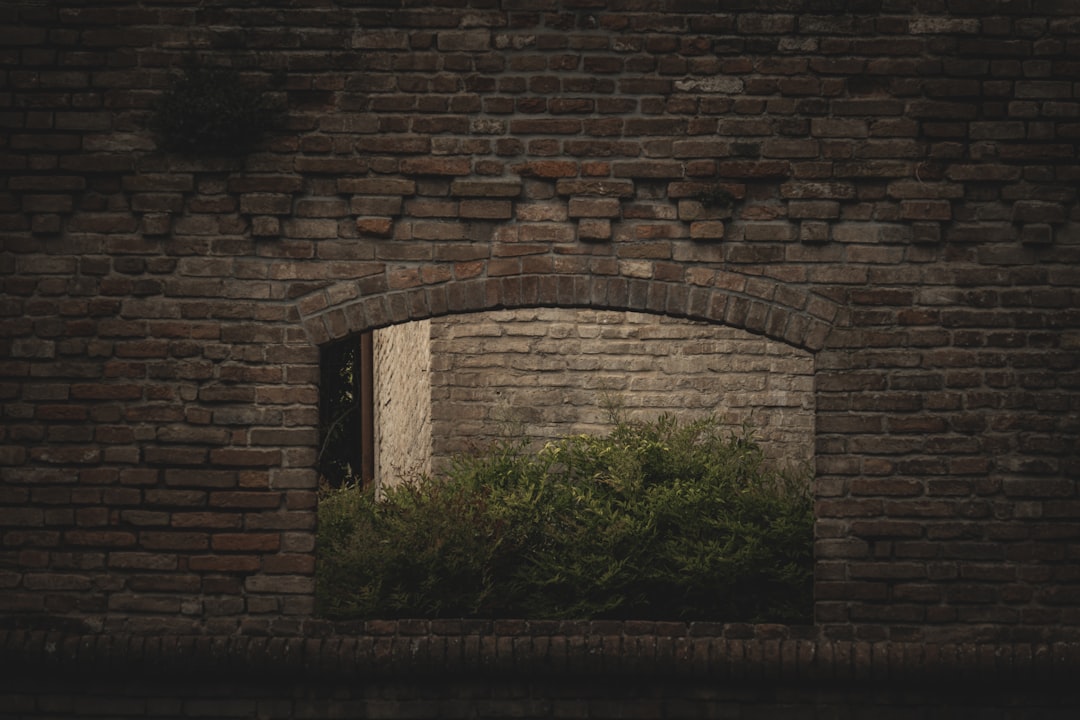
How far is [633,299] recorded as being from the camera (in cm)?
510

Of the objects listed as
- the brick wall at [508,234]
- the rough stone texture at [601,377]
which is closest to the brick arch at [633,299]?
the brick wall at [508,234]

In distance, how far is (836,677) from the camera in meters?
4.93

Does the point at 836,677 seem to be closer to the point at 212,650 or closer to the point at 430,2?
the point at 212,650

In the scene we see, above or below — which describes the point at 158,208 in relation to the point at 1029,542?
above

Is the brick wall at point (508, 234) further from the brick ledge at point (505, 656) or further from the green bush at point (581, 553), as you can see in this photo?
the green bush at point (581, 553)

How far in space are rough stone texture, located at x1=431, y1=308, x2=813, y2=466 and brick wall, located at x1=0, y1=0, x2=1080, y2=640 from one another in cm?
245

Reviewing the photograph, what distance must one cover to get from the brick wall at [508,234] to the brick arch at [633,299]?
0.05 ft

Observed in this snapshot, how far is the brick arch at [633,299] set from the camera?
510cm

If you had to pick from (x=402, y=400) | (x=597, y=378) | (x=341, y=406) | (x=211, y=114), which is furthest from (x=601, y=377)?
(x=341, y=406)

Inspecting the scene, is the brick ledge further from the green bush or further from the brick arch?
the brick arch

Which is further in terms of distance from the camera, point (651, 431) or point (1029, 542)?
point (651, 431)

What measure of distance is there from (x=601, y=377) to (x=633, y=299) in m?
2.70

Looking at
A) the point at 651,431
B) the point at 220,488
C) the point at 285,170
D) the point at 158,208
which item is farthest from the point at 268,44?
the point at 651,431

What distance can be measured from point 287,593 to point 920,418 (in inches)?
113
